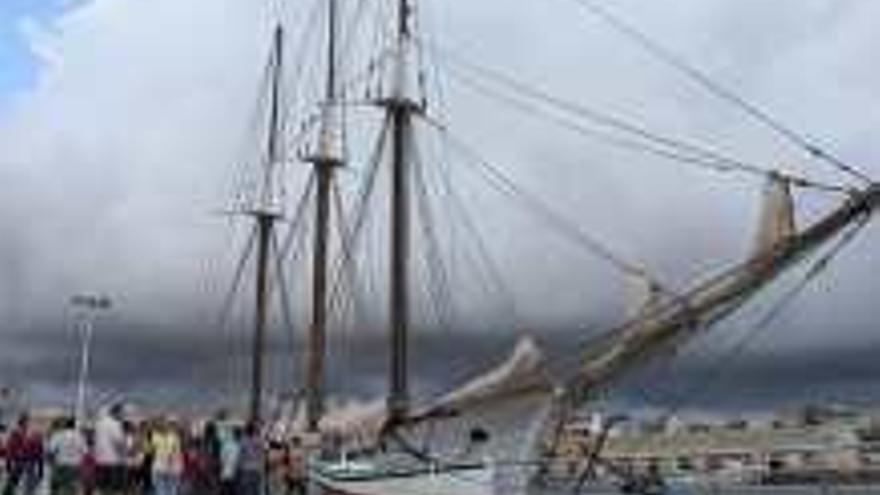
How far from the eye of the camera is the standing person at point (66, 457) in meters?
39.2

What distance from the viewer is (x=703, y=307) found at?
35781 millimetres

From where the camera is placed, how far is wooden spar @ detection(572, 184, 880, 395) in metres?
33.8

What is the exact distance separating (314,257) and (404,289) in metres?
16.9

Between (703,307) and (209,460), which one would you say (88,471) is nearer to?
(209,460)

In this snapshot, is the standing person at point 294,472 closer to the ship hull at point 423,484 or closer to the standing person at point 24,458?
the ship hull at point 423,484

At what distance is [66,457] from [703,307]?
1265cm

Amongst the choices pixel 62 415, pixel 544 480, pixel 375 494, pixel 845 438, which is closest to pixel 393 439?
pixel 375 494

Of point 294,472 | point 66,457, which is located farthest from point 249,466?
point 294,472

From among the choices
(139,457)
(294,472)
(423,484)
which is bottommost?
(423,484)

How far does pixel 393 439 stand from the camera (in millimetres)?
50188

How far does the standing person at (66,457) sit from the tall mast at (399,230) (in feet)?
38.5

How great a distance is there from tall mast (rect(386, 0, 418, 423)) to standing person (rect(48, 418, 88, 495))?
11748 millimetres

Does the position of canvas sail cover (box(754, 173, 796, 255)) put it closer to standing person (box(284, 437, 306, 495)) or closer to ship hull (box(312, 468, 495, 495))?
ship hull (box(312, 468, 495, 495))

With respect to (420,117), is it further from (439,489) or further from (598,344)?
(598,344)
